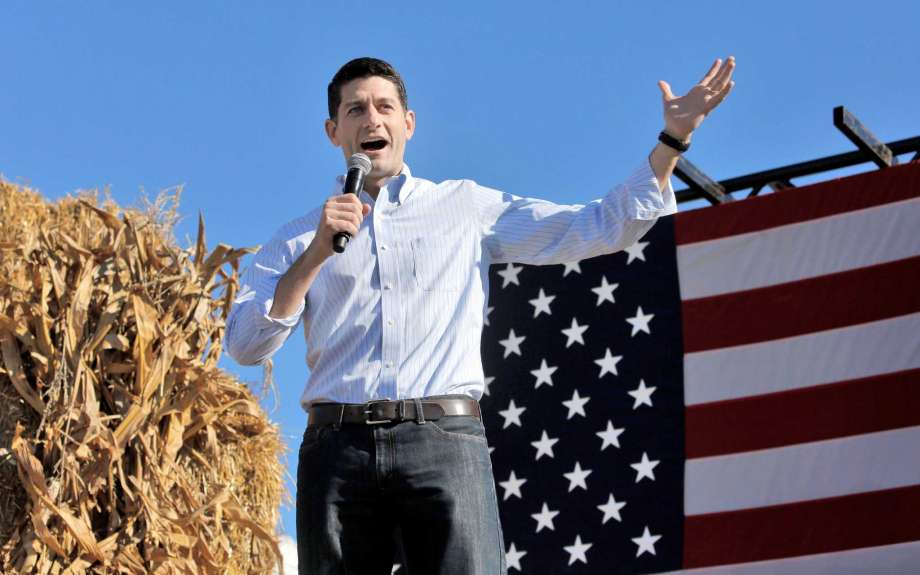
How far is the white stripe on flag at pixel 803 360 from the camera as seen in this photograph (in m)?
5.32

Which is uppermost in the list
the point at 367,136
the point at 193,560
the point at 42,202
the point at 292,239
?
the point at 42,202

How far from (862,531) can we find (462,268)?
3829mm

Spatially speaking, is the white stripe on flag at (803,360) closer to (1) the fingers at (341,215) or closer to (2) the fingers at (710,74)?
Answer: (2) the fingers at (710,74)

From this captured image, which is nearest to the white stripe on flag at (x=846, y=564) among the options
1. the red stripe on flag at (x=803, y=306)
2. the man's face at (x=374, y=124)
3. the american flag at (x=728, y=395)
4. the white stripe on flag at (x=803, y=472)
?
the american flag at (x=728, y=395)

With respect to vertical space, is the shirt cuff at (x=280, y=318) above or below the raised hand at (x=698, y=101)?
below

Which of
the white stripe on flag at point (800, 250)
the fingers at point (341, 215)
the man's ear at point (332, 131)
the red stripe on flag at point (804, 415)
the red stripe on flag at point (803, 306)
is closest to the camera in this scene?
the fingers at point (341, 215)

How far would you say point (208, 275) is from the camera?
384 centimetres

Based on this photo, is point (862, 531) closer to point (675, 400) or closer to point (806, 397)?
point (806, 397)

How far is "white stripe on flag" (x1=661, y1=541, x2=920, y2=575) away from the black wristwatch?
3.76 metres

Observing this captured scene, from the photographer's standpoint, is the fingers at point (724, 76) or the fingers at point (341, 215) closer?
the fingers at point (341, 215)

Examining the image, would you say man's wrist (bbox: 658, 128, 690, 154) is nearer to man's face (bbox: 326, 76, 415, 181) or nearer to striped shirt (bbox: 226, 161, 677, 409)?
striped shirt (bbox: 226, 161, 677, 409)

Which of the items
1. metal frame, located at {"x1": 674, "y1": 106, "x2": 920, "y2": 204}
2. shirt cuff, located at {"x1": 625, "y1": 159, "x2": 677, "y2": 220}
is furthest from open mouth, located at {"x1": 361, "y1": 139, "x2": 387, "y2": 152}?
metal frame, located at {"x1": 674, "y1": 106, "x2": 920, "y2": 204}

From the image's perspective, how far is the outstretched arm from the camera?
1950 millimetres

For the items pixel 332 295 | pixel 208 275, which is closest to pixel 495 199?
pixel 332 295
